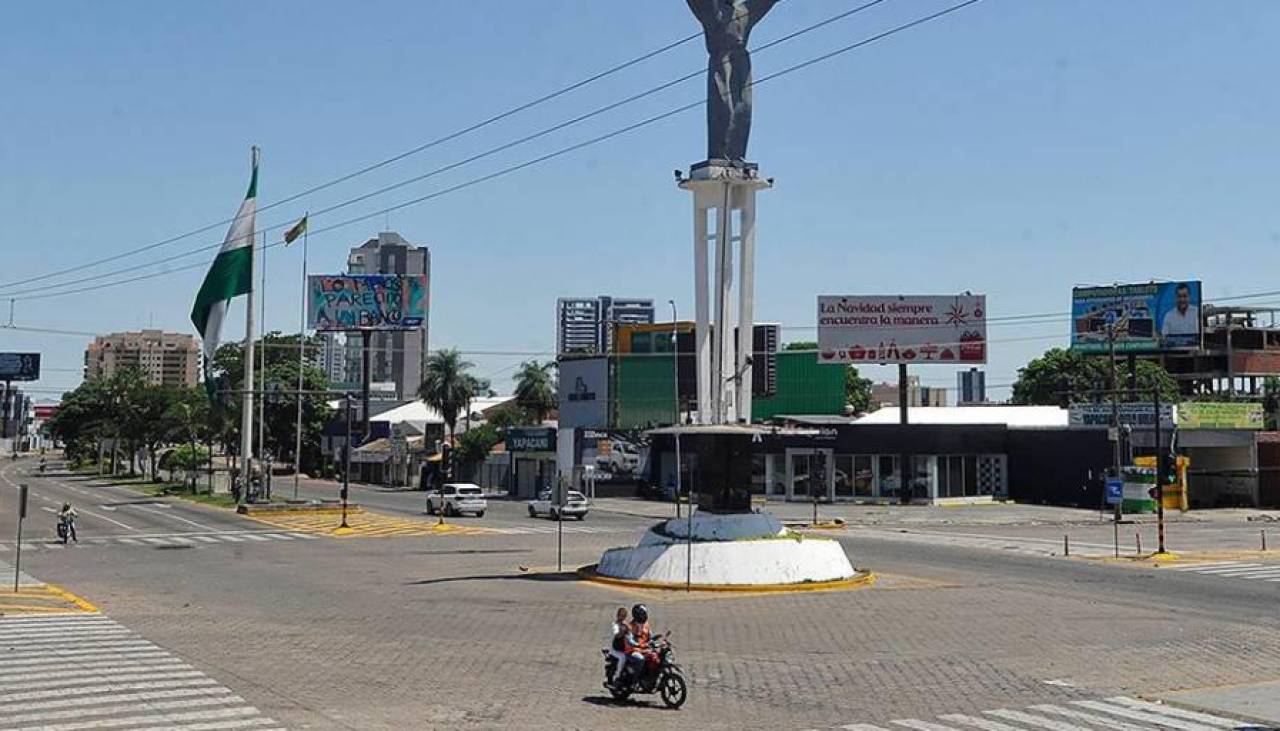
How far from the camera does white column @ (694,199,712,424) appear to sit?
3312cm

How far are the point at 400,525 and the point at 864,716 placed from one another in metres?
43.4

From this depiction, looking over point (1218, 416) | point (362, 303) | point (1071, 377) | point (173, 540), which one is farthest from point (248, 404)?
point (1071, 377)

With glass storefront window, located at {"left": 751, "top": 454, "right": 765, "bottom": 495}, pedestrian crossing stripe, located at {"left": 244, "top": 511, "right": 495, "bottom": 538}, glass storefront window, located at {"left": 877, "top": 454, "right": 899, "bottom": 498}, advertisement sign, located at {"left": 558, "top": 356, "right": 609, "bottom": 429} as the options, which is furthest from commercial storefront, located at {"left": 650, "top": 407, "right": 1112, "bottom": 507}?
pedestrian crossing stripe, located at {"left": 244, "top": 511, "right": 495, "bottom": 538}

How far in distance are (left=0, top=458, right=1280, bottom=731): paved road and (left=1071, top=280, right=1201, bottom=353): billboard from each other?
50.1m

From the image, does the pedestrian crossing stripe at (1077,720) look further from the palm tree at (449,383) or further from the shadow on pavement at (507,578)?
the palm tree at (449,383)

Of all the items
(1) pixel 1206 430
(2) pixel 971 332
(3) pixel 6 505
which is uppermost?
(2) pixel 971 332

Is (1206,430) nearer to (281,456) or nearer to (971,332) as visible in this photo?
(971,332)

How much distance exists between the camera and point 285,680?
17.6m

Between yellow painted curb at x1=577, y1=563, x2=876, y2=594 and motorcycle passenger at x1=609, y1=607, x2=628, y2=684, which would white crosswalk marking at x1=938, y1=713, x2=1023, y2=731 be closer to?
motorcycle passenger at x1=609, y1=607, x2=628, y2=684

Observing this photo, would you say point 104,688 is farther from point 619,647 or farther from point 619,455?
point 619,455

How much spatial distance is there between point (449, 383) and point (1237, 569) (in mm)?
78295

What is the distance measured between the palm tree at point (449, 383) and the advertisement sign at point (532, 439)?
21.5 m

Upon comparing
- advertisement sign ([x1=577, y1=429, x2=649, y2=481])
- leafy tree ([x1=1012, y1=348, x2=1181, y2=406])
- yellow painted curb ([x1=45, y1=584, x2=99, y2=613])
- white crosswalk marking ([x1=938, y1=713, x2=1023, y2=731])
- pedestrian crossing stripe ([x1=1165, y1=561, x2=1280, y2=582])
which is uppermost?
leafy tree ([x1=1012, y1=348, x2=1181, y2=406])

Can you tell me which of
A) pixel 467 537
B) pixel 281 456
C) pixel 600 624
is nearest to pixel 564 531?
pixel 467 537
